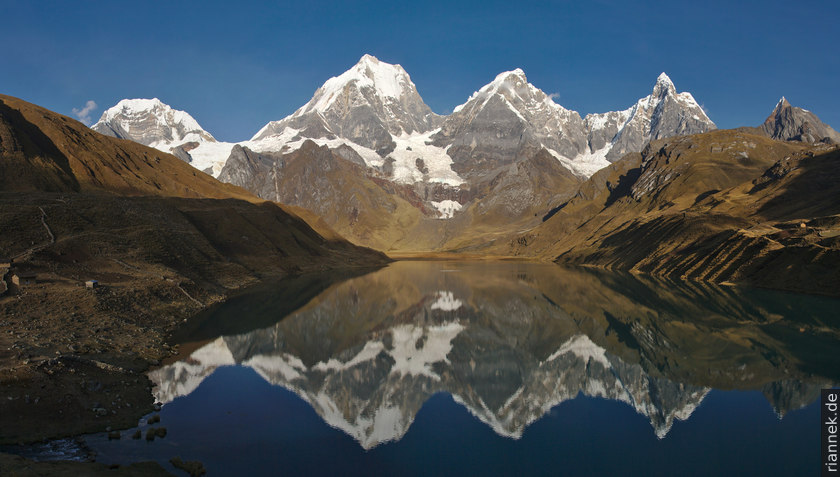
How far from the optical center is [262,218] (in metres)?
148

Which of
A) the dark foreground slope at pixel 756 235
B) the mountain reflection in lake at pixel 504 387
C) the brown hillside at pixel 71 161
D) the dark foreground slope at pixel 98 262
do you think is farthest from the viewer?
the brown hillside at pixel 71 161

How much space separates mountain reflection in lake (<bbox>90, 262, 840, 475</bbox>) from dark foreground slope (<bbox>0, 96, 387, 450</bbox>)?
3.67 metres

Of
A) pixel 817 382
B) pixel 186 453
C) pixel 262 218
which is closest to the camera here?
pixel 186 453

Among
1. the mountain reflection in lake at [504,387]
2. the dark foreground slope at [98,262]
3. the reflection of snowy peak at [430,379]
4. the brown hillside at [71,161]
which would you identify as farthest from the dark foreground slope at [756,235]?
the brown hillside at [71,161]

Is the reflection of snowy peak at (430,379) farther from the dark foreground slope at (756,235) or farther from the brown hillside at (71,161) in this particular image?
the brown hillside at (71,161)

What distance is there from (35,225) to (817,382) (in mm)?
95242

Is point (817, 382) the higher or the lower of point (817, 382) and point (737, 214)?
the lower

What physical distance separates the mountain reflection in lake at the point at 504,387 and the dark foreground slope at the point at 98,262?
3.67 meters

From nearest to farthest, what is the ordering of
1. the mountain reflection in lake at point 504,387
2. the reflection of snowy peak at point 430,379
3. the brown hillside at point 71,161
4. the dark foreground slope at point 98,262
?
1. the mountain reflection in lake at point 504,387
2. the dark foreground slope at point 98,262
3. the reflection of snowy peak at point 430,379
4. the brown hillside at point 71,161

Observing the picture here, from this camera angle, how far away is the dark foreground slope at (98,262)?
26841 mm

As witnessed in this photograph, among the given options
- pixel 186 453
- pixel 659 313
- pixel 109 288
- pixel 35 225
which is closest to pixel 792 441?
pixel 186 453

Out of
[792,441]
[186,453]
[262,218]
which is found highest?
[262,218]

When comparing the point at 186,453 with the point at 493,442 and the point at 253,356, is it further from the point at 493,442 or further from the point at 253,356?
the point at 253,356

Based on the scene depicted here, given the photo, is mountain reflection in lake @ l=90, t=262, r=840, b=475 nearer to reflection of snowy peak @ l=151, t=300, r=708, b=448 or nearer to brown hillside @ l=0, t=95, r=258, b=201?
reflection of snowy peak @ l=151, t=300, r=708, b=448
